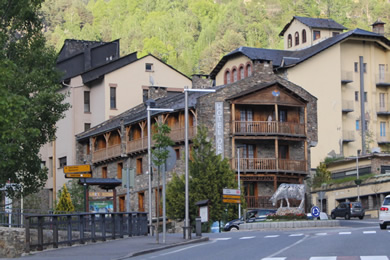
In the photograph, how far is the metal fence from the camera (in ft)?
93.9

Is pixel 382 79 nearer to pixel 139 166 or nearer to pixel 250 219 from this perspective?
pixel 139 166

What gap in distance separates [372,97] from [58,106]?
59.8m

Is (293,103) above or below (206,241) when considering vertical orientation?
above

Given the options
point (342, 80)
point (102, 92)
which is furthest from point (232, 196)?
point (342, 80)

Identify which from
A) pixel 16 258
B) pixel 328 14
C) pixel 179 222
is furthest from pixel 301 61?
pixel 328 14

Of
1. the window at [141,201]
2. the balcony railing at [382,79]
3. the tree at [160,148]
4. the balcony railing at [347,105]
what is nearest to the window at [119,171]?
the window at [141,201]

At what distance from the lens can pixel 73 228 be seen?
30703 millimetres

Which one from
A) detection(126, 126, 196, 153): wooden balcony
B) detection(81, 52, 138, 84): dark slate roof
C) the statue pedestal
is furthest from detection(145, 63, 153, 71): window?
the statue pedestal

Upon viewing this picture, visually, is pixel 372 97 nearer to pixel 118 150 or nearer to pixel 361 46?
pixel 361 46

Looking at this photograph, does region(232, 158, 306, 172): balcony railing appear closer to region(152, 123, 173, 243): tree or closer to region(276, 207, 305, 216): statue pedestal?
region(276, 207, 305, 216): statue pedestal

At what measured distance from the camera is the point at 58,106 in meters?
40.5

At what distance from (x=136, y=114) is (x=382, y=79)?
33033mm

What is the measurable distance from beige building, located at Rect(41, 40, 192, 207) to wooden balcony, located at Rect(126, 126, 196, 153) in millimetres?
8570

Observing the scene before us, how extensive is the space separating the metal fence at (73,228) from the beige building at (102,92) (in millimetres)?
43261
